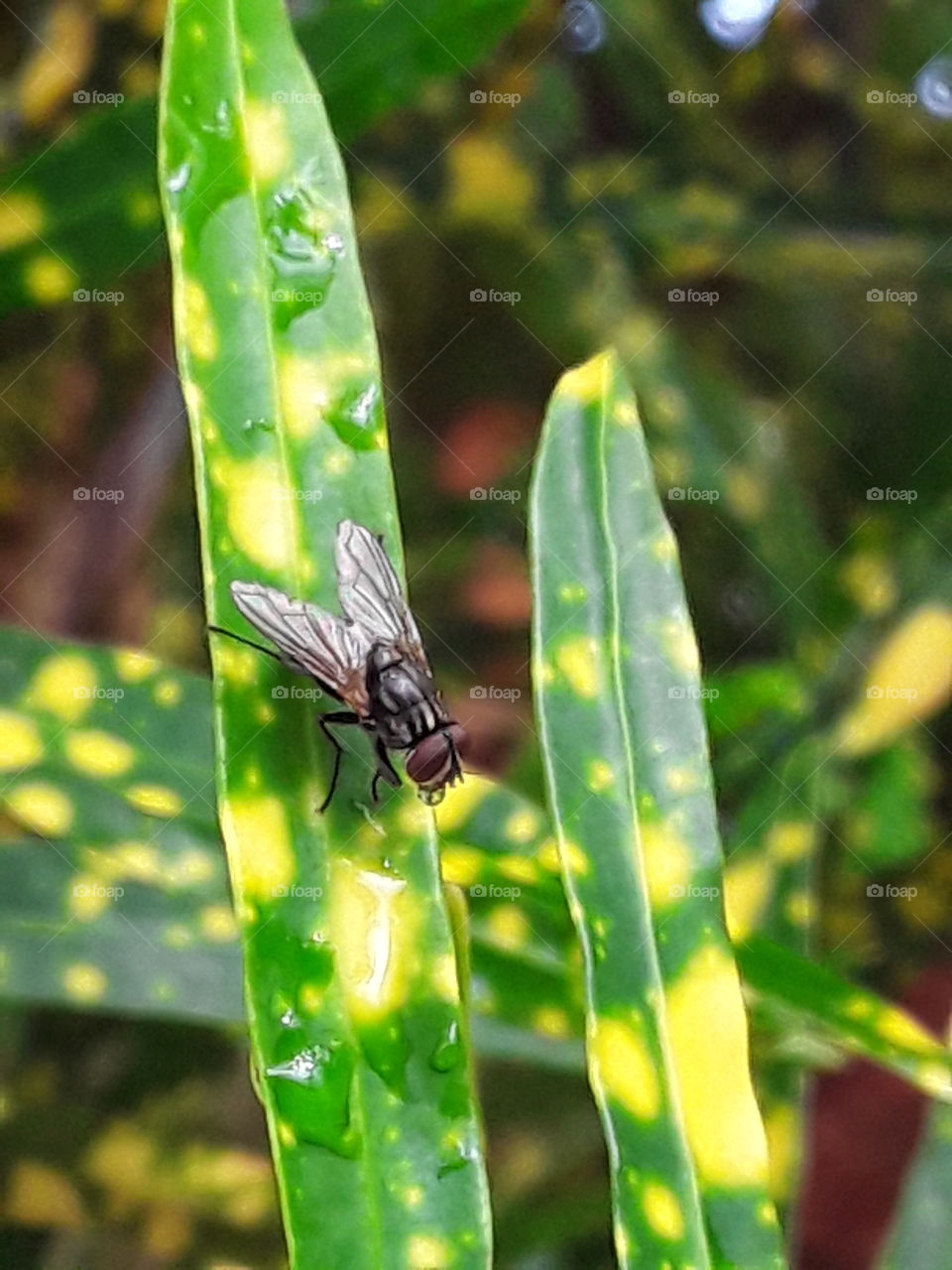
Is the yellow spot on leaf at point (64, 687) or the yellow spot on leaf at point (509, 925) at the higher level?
the yellow spot on leaf at point (64, 687)

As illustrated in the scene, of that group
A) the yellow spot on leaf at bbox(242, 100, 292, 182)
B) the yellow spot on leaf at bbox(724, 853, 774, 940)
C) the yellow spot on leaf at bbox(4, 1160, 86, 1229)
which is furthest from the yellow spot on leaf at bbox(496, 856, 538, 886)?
the yellow spot on leaf at bbox(4, 1160, 86, 1229)

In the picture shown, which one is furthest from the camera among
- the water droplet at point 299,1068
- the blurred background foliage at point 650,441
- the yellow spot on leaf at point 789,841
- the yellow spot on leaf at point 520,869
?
the blurred background foliage at point 650,441

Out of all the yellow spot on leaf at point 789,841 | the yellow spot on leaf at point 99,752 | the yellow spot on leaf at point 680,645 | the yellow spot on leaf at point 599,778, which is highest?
the yellow spot on leaf at point 680,645

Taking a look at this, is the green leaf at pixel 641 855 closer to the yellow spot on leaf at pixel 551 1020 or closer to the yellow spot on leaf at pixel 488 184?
the yellow spot on leaf at pixel 551 1020

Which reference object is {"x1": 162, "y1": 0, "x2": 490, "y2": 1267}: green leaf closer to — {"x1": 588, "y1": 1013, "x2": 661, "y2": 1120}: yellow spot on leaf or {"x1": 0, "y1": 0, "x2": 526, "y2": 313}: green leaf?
{"x1": 588, "y1": 1013, "x2": 661, "y2": 1120}: yellow spot on leaf

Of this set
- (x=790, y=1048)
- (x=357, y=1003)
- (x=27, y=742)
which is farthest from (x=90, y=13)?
(x=790, y=1048)

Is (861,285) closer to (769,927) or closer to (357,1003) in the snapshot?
(769,927)

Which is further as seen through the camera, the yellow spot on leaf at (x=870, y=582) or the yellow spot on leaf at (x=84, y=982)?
the yellow spot on leaf at (x=870, y=582)

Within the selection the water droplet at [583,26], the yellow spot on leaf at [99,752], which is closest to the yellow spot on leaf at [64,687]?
the yellow spot on leaf at [99,752]
